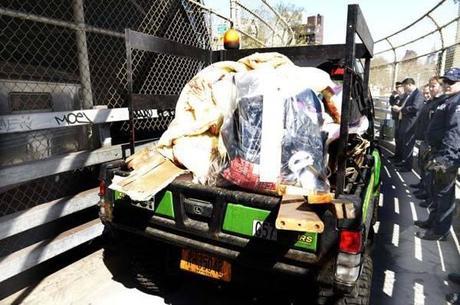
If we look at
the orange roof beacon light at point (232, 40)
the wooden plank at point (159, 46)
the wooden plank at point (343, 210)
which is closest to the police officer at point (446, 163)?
the orange roof beacon light at point (232, 40)

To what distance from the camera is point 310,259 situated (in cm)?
195

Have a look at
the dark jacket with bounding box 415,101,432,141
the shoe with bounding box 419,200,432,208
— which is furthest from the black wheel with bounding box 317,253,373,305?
the dark jacket with bounding box 415,101,432,141

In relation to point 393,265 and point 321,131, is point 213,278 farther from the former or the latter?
point 393,265

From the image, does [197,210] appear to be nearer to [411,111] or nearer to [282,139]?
[282,139]

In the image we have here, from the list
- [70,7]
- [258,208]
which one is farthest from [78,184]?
[258,208]

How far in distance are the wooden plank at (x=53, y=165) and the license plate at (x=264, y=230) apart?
1983mm

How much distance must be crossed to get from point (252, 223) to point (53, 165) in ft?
6.57

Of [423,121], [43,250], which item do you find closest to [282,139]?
[43,250]

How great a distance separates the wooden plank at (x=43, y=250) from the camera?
2771mm

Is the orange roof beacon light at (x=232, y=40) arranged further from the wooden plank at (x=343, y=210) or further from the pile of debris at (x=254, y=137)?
the wooden plank at (x=343, y=210)

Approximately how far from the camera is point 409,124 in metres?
7.50

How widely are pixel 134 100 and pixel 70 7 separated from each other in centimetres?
184

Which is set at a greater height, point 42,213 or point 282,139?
point 282,139

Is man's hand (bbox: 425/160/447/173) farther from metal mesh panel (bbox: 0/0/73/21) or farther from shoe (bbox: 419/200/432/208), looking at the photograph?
metal mesh panel (bbox: 0/0/73/21)
